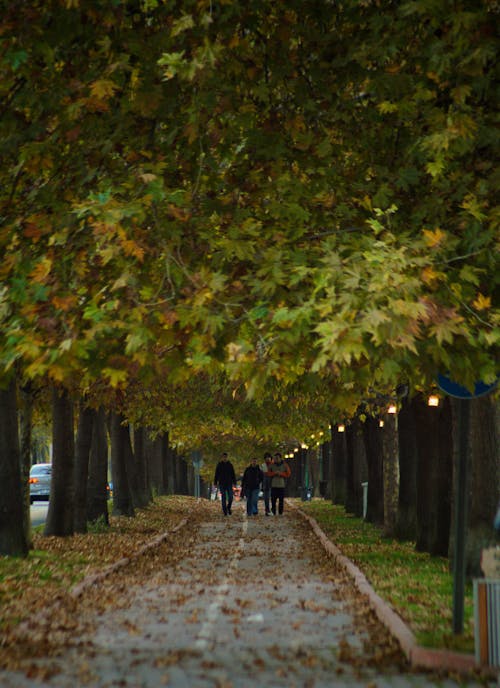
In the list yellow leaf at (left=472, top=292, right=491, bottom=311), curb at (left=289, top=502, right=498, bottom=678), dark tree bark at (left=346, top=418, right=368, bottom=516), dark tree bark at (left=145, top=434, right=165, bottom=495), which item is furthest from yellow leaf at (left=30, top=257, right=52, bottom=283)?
dark tree bark at (left=145, top=434, right=165, bottom=495)

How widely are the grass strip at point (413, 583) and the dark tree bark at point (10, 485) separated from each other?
582cm

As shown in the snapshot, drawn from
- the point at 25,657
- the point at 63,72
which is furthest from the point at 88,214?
the point at 25,657

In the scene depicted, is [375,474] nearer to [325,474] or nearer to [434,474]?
[434,474]

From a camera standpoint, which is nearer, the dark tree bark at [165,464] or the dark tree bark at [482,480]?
the dark tree bark at [482,480]

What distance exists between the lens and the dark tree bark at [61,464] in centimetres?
2420

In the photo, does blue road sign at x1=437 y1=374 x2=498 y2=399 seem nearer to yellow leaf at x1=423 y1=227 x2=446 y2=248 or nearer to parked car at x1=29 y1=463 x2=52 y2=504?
yellow leaf at x1=423 y1=227 x2=446 y2=248

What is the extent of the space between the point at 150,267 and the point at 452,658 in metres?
4.35

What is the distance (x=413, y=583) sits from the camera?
627 inches

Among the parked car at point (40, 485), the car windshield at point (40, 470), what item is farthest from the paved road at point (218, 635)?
the car windshield at point (40, 470)

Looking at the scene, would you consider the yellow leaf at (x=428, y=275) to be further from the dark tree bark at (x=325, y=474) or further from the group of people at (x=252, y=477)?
the dark tree bark at (x=325, y=474)

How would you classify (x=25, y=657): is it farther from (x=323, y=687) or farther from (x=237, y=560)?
(x=237, y=560)

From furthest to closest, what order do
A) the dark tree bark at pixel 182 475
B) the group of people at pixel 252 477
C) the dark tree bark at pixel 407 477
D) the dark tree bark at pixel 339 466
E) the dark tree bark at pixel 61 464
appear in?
the dark tree bark at pixel 182 475 → the dark tree bark at pixel 339 466 → the group of people at pixel 252 477 → the dark tree bark at pixel 407 477 → the dark tree bark at pixel 61 464

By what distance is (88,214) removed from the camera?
1020 centimetres

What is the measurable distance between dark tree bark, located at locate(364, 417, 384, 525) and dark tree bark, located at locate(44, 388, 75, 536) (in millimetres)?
10168
